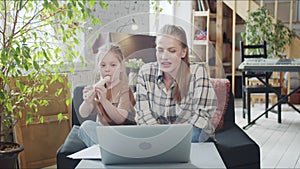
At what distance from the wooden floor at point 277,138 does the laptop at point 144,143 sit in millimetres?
2016

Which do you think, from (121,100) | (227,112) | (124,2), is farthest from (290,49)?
(121,100)

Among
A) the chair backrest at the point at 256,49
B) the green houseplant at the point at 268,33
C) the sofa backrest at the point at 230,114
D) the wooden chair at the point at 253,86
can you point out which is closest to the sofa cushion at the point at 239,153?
the sofa backrest at the point at 230,114

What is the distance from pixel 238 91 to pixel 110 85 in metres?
6.01

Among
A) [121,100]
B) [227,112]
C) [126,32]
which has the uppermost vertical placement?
[126,32]

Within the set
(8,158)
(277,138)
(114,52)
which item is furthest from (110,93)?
(277,138)

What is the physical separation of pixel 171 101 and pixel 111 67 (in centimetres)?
30

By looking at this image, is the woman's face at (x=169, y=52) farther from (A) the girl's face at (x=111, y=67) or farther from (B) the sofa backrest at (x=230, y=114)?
(B) the sofa backrest at (x=230, y=114)

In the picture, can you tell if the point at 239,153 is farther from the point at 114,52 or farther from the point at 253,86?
the point at 253,86

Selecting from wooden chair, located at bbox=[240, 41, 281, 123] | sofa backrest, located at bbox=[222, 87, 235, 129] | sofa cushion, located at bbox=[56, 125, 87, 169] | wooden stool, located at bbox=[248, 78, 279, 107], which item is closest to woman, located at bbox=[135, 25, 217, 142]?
sofa cushion, located at bbox=[56, 125, 87, 169]

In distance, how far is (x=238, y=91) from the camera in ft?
23.3

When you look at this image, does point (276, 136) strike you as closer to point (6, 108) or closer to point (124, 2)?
point (124, 2)

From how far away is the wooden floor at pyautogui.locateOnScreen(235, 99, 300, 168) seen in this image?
10.8 feet

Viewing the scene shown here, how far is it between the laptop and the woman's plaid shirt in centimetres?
19

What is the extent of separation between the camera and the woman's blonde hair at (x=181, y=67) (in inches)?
56.8
